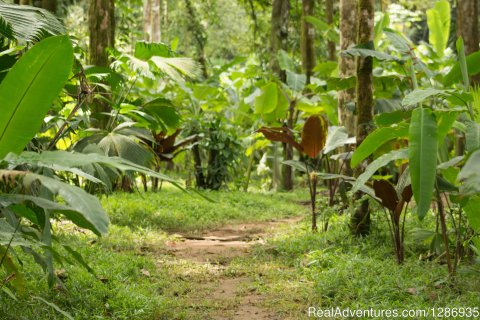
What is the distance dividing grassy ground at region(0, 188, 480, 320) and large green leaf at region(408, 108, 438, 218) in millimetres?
724

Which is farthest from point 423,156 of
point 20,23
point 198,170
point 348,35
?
point 198,170

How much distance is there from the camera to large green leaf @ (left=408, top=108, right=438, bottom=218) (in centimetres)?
380

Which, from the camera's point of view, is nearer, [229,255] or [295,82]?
[229,255]

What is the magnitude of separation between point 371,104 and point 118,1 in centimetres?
800

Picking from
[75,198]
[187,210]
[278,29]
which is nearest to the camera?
[75,198]

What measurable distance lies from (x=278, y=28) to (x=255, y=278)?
897 cm

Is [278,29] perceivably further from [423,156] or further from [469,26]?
[423,156]

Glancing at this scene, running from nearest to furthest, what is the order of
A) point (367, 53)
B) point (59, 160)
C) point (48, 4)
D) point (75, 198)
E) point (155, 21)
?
point (75, 198) < point (59, 160) < point (367, 53) < point (48, 4) < point (155, 21)

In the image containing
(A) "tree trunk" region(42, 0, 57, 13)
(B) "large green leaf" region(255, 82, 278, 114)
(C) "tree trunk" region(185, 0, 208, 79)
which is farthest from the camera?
(C) "tree trunk" region(185, 0, 208, 79)

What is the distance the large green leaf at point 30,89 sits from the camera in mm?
3023

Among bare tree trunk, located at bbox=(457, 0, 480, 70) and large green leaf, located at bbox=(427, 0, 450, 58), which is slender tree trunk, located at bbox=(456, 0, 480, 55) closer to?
bare tree trunk, located at bbox=(457, 0, 480, 70)

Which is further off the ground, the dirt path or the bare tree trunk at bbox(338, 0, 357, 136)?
the bare tree trunk at bbox(338, 0, 357, 136)

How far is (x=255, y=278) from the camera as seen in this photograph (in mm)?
5477

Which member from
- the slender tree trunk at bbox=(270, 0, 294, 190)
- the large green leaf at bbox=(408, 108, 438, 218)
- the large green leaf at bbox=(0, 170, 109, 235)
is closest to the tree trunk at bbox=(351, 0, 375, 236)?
the large green leaf at bbox=(408, 108, 438, 218)
